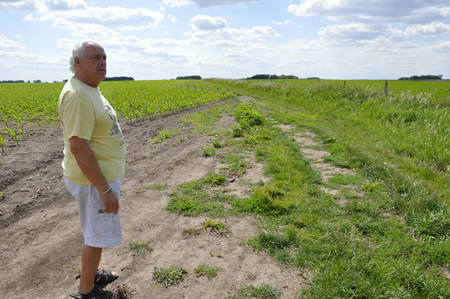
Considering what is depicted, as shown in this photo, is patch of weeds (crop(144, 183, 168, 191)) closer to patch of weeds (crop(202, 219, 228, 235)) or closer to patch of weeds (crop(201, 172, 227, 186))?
patch of weeds (crop(201, 172, 227, 186))

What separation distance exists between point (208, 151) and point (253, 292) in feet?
17.7

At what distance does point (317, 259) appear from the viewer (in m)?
3.38

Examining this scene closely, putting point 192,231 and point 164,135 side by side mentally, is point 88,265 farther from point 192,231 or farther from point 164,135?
point 164,135

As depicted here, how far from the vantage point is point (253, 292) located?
2.98 m

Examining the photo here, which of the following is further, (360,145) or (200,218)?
(360,145)

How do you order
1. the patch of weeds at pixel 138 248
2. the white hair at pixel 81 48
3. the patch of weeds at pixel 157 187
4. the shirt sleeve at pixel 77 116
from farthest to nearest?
the patch of weeds at pixel 157 187 → the patch of weeds at pixel 138 248 → the white hair at pixel 81 48 → the shirt sleeve at pixel 77 116

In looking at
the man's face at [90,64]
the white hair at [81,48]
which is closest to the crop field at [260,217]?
the man's face at [90,64]

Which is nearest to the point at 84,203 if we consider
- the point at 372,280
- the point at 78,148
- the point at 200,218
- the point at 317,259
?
the point at 78,148

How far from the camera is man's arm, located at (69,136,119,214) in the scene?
91.0 inches

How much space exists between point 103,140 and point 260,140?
696 cm

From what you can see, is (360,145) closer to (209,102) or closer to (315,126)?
(315,126)

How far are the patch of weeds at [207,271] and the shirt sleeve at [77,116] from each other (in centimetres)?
199

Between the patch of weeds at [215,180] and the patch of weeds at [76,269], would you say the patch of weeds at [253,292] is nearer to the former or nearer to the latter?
the patch of weeds at [76,269]

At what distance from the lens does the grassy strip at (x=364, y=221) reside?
298cm
